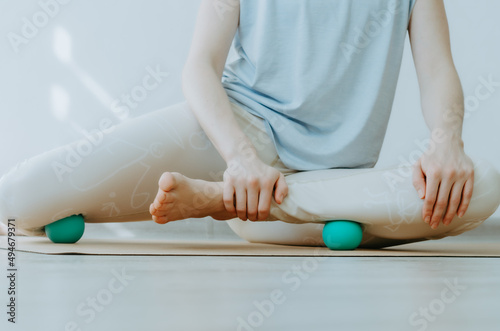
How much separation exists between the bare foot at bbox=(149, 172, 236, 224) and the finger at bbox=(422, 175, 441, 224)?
313 mm

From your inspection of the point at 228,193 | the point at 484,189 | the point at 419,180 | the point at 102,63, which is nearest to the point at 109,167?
the point at 228,193

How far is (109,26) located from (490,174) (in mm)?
1621

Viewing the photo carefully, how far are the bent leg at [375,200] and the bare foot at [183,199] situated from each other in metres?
0.11

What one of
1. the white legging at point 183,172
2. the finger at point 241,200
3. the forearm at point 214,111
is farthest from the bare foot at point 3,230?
the finger at point 241,200

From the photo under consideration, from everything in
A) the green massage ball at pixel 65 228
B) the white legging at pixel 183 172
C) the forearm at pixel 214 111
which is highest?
the forearm at pixel 214 111

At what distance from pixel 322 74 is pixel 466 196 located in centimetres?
34

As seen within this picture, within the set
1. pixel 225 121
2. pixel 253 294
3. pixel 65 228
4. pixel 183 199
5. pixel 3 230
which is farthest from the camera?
pixel 3 230

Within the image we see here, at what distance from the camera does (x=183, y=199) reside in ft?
3.16

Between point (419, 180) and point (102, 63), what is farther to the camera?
point (102, 63)

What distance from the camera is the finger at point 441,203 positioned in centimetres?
101

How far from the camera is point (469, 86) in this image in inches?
84.8

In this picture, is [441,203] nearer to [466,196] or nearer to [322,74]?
[466,196]

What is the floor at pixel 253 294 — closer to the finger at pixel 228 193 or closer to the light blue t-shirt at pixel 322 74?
the finger at pixel 228 193

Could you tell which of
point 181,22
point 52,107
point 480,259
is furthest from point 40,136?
point 480,259
